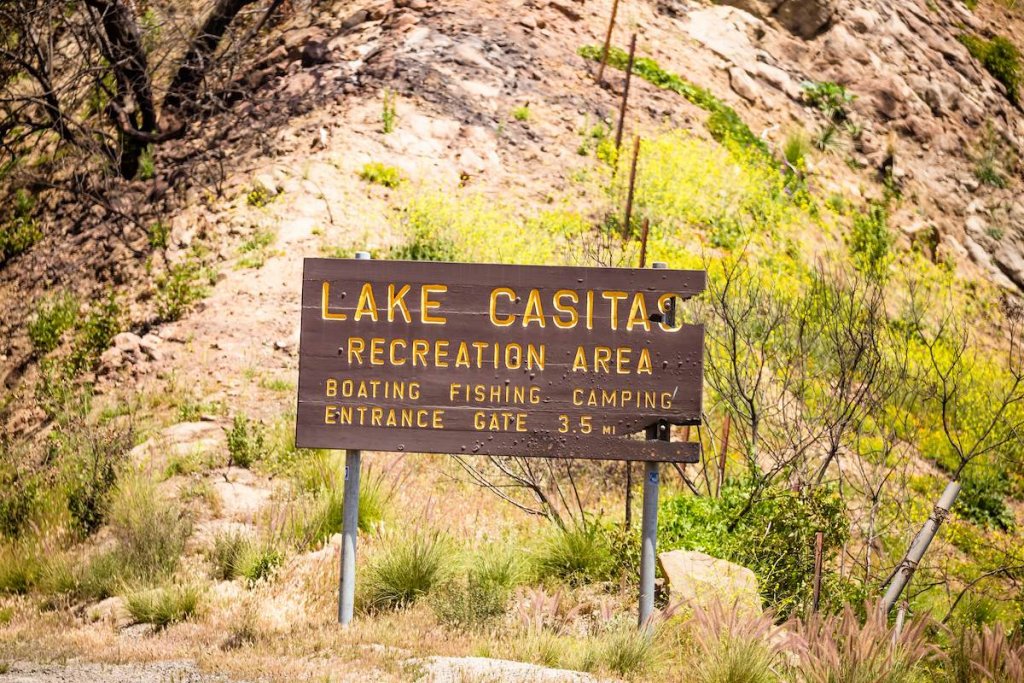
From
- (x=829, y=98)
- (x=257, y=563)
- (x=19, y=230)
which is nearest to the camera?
(x=257, y=563)

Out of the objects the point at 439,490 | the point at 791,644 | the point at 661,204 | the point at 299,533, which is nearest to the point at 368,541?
the point at 299,533

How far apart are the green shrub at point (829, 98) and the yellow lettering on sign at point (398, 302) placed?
16251mm

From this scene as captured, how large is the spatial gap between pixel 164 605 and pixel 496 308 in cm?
313

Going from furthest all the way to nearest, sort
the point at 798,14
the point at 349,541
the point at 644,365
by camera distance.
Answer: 1. the point at 798,14
2. the point at 349,541
3. the point at 644,365

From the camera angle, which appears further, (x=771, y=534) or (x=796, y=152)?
(x=796, y=152)

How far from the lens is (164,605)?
22.9ft

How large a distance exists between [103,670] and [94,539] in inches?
128

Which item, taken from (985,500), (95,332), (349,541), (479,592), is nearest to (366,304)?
(349,541)

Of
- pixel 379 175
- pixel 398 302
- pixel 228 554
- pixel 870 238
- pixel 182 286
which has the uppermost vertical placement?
pixel 379 175

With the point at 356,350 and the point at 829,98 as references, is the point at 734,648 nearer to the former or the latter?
the point at 356,350

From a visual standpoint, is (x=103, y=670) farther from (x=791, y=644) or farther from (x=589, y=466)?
(x=589, y=466)

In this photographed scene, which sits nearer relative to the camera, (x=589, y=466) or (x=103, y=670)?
(x=103, y=670)

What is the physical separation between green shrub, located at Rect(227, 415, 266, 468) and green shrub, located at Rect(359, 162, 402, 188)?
517 centimetres

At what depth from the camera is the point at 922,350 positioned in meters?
14.3
